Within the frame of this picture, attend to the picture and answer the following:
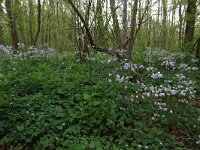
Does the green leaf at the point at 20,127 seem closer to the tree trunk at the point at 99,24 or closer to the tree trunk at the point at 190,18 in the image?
the tree trunk at the point at 99,24

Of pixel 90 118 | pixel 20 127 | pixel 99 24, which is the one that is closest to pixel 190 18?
pixel 99 24

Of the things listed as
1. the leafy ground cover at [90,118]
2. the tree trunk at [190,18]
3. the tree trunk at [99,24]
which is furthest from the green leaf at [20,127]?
the tree trunk at [190,18]

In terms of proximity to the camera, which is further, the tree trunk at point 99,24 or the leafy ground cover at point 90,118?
the tree trunk at point 99,24

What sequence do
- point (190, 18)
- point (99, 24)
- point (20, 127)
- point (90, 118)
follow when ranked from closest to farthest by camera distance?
point (20, 127), point (90, 118), point (99, 24), point (190, 18)

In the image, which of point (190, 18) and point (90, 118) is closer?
point (90, 118)

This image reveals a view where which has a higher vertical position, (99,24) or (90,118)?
(99,24)

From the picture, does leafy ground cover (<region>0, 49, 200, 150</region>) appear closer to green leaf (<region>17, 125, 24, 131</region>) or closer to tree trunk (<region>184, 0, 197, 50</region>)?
green leaf (<region>17, 125, 24, 131</region>)

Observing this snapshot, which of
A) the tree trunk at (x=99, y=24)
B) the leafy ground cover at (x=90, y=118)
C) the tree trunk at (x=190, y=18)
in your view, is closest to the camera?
the leafy ground cover at (x=90, y=118)

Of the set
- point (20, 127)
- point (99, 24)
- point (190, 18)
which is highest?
point (190, 18)

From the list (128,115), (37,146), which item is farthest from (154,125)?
(37,146)

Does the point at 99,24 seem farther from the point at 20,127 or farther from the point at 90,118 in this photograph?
the point at 20,127

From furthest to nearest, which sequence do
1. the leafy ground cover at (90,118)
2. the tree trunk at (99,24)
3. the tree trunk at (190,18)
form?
the tree trunk at (190,18)
the tree trunk at (99,24)
the leafy ground cover at (90,118)

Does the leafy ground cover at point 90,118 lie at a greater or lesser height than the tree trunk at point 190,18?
lesser

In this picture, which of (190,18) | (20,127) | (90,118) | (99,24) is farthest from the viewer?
(190,18)
